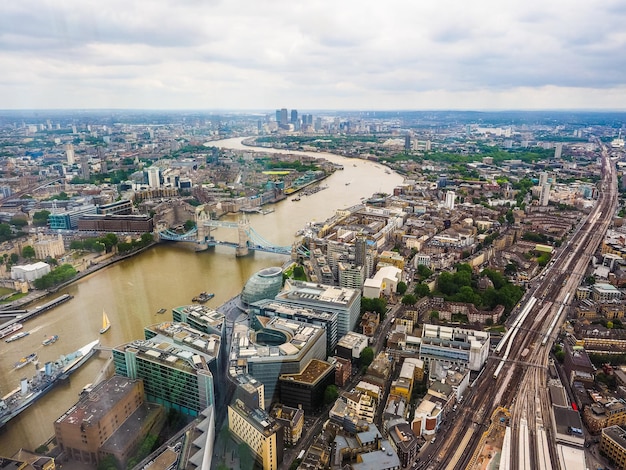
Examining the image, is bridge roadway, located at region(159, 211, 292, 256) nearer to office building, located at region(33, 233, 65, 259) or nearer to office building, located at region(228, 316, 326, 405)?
office building, located at region(33, 233, 65, 259)

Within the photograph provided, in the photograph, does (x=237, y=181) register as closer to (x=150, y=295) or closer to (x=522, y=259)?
(x=150, y=295)

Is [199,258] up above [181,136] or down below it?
below

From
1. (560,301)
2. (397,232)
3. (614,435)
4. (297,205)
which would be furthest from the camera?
(297,205)

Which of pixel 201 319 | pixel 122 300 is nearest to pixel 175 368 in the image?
pixel 201 319

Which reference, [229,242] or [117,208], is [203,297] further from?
[117,208]

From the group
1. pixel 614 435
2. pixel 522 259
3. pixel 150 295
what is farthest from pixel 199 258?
pixel 614 435

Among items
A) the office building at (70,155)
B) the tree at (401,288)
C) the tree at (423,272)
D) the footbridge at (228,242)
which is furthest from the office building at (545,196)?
the office building at (70,155)

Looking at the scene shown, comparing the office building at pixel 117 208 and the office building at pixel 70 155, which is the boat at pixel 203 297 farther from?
the office building at pixel 70 155

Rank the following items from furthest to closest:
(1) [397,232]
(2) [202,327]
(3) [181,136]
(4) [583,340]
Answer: (3) [181,136] < (1) [397,232] < (4) [583,340] < (2) [202,327]
